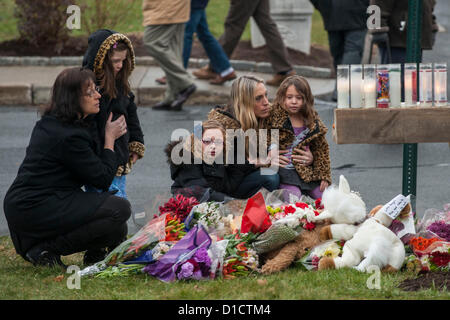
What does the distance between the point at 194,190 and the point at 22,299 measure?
1457 mm

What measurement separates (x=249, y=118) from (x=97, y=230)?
1.41 meters

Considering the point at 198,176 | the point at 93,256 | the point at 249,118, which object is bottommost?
the point at 93,256

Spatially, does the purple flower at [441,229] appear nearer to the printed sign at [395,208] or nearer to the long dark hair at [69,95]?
the printed sign at [395,208]

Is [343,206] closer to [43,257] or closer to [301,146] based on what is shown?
[301,146]

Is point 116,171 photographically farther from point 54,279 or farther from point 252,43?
point 252,43

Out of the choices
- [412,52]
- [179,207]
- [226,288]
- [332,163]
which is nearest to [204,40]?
[332,163]

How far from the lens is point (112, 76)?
5.14 meters

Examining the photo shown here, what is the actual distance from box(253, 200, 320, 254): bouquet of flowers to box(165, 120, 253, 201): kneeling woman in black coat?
629 millimetres

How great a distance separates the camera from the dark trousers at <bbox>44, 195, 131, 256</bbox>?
15.0 ft

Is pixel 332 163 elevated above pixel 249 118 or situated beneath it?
situated beneath

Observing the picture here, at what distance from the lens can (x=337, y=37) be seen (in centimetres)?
908

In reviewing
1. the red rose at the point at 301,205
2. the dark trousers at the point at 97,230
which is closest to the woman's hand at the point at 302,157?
the red rose at the point at 301,205

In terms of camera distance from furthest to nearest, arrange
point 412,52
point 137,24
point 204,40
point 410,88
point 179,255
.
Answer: point 137,24 → point 204,40 → point 412,52 → point 410,88 → point 179,255
